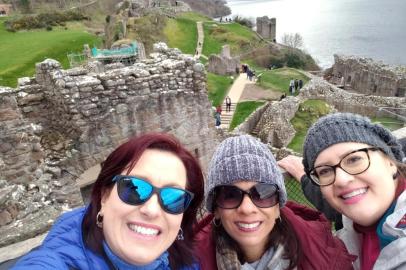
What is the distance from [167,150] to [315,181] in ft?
4.21

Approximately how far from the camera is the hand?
441 centimetres

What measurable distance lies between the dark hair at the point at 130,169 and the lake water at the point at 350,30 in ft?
213

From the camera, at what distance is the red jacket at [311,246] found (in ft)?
10.2

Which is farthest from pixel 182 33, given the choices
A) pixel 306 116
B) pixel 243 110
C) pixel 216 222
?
pixel 216 222

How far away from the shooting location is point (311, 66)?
2147 inches

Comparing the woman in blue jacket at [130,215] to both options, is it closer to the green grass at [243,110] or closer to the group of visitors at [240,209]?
the group of visitors at [240,209]

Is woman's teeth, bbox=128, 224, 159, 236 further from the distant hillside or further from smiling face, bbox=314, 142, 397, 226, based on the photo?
the distant hillside

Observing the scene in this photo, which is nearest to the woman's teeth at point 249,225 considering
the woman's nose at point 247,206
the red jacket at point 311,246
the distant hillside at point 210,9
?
the woman's nose at point 247,206

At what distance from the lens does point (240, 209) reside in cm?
307

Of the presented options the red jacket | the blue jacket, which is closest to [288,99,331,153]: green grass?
the red jacket

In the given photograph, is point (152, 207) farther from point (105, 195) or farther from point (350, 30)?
point (350, 30)

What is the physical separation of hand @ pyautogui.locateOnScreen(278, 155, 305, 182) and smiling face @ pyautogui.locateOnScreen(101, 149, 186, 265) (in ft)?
6.30

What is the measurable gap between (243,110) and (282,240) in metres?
23.1

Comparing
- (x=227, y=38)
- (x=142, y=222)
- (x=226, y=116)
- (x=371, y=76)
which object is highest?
(x=142, y=222)
